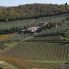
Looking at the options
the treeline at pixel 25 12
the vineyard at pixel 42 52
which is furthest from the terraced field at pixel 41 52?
the treeline at pixel 25 12

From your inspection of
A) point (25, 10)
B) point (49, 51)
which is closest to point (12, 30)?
point (49, 51)

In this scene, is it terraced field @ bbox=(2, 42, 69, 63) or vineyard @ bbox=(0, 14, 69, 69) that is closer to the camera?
vineyard @ bbox=(0, 14, 69, 69)

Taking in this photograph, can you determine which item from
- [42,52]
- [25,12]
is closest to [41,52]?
[42,52]

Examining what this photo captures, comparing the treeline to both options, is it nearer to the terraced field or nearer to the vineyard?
the vineyard

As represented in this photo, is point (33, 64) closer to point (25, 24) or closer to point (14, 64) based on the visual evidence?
point (14, 64)

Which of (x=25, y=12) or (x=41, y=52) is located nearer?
(x=41, y=52)

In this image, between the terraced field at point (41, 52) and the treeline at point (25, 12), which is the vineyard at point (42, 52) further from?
the treeline at point (25, 12)

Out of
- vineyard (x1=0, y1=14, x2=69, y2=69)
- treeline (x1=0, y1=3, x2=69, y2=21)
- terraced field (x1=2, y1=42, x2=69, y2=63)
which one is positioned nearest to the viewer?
vineyard (x1=0, y1=14, x2=69, y2=69)

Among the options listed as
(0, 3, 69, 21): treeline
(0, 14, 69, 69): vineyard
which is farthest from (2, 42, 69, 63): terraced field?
(0, 3, 69, 21): treeline

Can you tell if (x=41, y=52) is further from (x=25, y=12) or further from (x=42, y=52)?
(x=25, y=12)

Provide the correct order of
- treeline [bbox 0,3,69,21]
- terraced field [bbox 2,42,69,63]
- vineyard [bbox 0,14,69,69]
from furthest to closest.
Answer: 1. treeline [bbox 0,3,69,21]
2. terraced field [bbox 2,42,69,63]
3. vineyard [bbox 0,14,69,69]

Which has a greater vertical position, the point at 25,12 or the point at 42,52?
the point at 42,52
